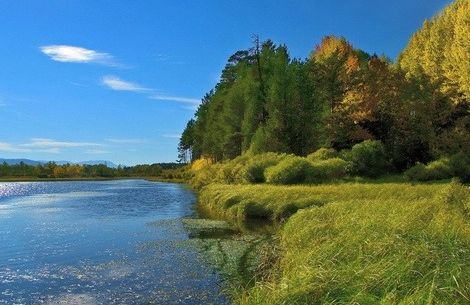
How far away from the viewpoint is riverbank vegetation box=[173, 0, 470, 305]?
698cm

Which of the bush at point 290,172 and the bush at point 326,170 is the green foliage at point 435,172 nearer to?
the bush at point 326,170

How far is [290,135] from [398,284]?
3738 cm

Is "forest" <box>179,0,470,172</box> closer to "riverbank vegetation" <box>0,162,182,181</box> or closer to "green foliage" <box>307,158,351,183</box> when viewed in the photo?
"green foliage" <box>307,158,351,183</box>

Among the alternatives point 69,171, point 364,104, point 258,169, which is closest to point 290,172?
point 258,169

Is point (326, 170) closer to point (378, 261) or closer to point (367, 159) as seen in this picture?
point (367, 159)

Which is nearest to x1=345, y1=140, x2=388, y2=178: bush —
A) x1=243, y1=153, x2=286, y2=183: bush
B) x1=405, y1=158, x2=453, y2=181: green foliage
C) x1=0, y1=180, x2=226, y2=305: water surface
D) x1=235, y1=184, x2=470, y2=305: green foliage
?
x1=405, y1=158, x2=453, y2=181: green foliage

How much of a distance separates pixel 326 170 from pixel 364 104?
1350 cm

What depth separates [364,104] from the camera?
4294cm

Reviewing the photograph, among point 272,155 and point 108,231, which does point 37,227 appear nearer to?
point 108,231

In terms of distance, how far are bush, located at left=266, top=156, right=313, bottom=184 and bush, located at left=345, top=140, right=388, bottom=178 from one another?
211 inches

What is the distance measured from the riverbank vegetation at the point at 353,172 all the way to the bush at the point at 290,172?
10 cm

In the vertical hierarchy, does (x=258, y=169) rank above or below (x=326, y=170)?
above

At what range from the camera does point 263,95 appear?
50094mm

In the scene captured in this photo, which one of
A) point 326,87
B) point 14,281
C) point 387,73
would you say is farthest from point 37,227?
point 387,73
